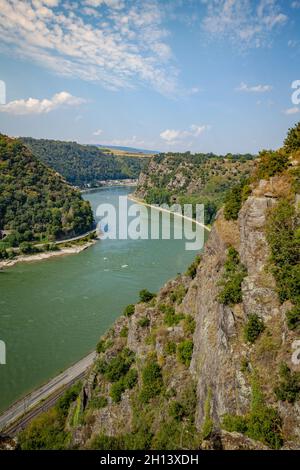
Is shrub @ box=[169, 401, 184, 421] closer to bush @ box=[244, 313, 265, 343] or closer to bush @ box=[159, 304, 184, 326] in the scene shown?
bush @ box=[244, 313, 265, 343]

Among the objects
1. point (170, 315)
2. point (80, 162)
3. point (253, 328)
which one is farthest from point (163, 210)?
point (80, 162)

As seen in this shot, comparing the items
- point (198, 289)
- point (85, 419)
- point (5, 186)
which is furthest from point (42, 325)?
point (5, 186)

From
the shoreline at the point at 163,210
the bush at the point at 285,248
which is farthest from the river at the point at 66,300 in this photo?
the shoreline at the point at 163,210

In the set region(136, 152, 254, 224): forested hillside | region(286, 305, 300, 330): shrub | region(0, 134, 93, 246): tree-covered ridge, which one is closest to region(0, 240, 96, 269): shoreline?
region(0, 134, 93, 246): tree-covered ridge

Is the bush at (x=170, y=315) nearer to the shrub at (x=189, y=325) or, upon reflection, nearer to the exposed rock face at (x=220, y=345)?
the exposed rock face at (x=220, y=345)

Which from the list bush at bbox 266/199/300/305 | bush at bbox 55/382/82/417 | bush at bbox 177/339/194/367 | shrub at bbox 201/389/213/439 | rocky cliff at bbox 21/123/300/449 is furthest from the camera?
bush at bbox 55/382/82/417

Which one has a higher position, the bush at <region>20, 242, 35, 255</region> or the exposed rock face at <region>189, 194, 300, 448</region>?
the exposed rock face at <region>189, 194, 300, 448</region>

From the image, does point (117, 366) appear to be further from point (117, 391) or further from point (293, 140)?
point (293, 140)
